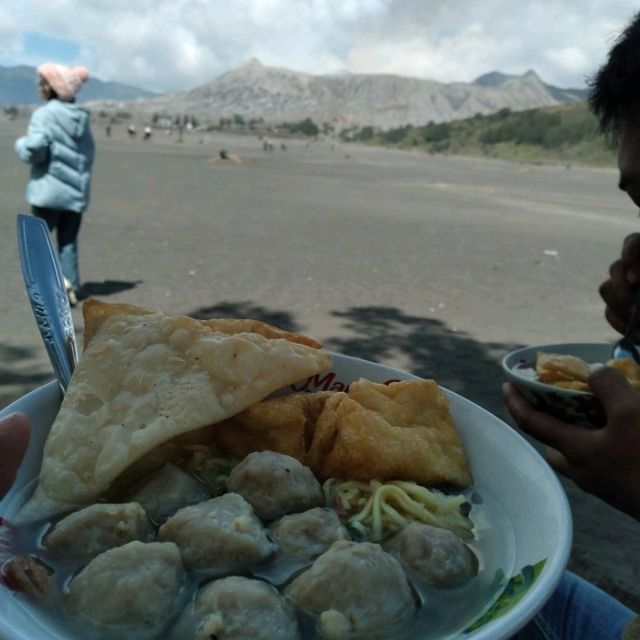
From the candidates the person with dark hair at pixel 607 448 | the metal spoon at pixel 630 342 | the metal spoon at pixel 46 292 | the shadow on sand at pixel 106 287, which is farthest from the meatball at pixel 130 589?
the shadow on sand at pixel 106 287

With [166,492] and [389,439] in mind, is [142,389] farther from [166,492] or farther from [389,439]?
[389,439]

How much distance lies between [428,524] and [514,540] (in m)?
0.14

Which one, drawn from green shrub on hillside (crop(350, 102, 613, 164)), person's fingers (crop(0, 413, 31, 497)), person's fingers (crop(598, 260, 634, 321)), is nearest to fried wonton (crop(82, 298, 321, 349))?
person's fingers (crop(0, 413, 31, 497))

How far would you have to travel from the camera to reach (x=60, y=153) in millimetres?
6508

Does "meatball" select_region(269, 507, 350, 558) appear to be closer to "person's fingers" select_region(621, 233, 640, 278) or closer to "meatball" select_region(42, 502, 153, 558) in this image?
"meatball" select_region(42, 502, 153, 558)

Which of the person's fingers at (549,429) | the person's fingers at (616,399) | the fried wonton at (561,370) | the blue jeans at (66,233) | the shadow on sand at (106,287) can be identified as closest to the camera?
the person's fingers at (616,399)

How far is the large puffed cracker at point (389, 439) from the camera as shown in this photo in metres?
1.32

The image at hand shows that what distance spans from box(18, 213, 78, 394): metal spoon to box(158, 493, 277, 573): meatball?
1.43 feet

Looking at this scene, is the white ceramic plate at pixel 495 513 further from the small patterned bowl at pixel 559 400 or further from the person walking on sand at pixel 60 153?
the person walking on sand at pixel 60 153

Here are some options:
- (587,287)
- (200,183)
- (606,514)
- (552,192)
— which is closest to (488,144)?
(552,192)

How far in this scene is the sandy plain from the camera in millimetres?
5448

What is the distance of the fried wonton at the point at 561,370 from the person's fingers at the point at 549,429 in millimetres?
84

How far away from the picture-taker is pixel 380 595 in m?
0.93

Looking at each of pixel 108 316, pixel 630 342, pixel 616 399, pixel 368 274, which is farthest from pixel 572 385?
pixel 368 274
